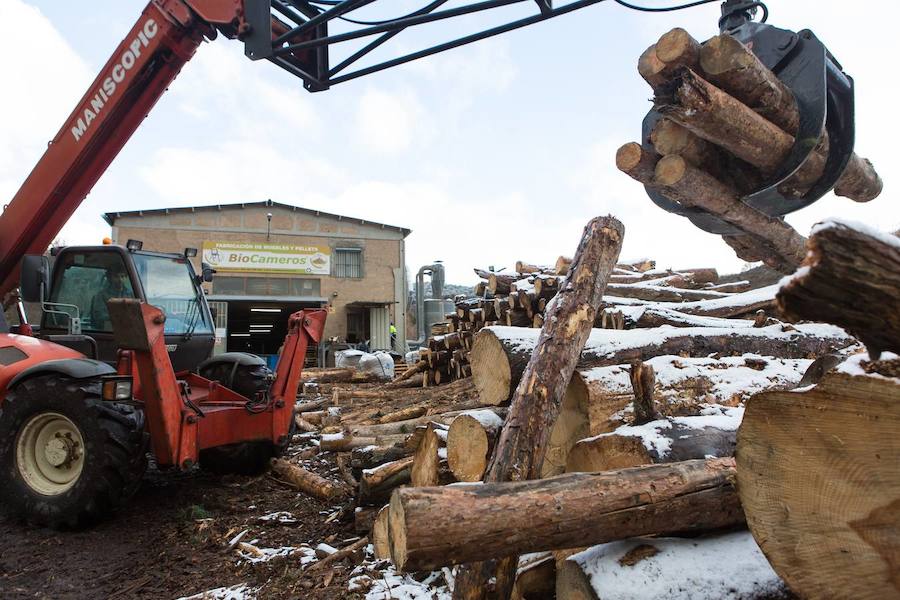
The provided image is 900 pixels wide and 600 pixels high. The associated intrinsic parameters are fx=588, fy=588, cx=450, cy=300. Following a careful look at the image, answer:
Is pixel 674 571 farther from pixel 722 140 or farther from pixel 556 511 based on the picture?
pixel 722 140

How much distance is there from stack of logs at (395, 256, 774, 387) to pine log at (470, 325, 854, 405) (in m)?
1.09

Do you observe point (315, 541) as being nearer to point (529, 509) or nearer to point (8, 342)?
point (529, 509)

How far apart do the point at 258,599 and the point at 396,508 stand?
1.91m

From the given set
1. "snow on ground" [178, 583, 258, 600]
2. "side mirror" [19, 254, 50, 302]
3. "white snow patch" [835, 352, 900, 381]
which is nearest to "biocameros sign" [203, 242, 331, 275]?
"side mirror" [19, 254, 50, 302]

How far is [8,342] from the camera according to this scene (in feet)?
16.5

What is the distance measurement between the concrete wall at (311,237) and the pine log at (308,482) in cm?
1684

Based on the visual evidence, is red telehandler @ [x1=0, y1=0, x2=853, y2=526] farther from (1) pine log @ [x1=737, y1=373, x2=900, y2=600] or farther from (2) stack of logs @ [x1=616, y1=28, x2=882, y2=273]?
(1) pine log @ [x1=737, y1=373, x2=900, y2=600]

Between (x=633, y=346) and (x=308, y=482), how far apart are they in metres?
3.15

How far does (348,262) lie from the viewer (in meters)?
23.6

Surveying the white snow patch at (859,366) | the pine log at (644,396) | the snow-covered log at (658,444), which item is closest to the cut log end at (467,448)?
the snow-covered log at (658,444)

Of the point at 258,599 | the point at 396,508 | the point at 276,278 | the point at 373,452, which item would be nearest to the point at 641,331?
the point at 373,452

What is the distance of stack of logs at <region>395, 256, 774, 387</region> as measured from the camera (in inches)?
215

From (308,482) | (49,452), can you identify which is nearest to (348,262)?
(308,482)

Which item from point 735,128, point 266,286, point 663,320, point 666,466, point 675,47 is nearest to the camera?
point 666,466
